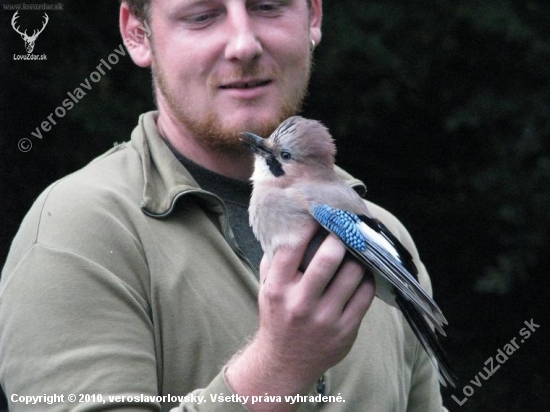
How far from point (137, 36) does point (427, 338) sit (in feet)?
5.42

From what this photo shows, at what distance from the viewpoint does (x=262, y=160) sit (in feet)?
10.5

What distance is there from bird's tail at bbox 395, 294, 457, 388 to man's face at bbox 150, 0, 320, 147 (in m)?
0.88

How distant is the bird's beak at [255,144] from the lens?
3.21 metres

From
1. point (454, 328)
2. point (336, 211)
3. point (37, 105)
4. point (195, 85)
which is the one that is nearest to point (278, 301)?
point (336, 211)

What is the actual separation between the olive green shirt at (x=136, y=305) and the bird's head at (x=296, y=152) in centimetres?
21

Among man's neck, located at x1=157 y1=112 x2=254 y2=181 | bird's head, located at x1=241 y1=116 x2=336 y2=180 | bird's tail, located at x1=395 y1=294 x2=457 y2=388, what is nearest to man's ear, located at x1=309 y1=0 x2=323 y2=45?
man's neck, located at x1=157 y1=112 x2=254 y2=181

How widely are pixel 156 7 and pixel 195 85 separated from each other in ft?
1.15

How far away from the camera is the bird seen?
2703mm

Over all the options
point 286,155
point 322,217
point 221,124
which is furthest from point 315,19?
point 322,217

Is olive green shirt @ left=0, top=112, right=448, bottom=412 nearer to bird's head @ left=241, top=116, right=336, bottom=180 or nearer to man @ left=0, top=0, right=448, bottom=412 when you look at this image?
man @ left=0, top=0, right=448, bottom=412

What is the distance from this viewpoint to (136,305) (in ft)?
9.13

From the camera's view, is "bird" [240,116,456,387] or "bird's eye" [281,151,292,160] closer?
→ "bird" [240,116,456,387]

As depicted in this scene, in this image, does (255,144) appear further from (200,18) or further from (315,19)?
(315,19)

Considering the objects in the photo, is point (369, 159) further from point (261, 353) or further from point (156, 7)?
point (261, 353)
